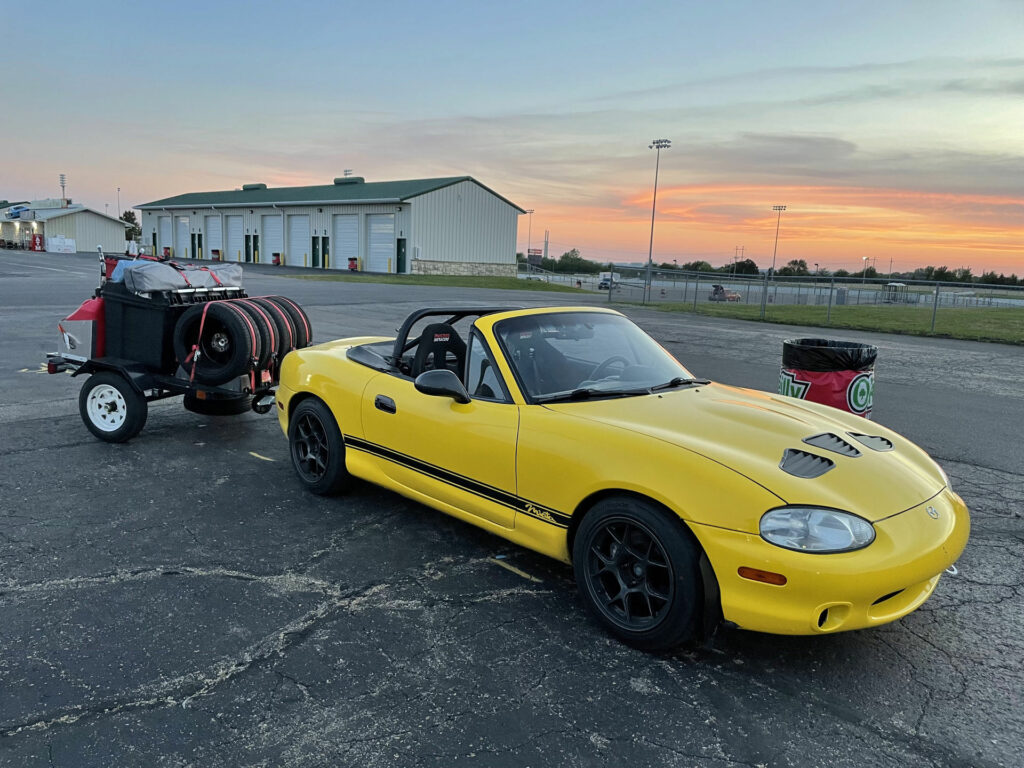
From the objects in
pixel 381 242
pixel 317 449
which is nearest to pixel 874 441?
pixel 317 449

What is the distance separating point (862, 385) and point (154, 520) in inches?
204

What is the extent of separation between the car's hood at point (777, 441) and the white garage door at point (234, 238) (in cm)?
6350

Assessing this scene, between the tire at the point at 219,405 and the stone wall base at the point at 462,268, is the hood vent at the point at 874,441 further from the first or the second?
the stone wall base at the point at 462,268

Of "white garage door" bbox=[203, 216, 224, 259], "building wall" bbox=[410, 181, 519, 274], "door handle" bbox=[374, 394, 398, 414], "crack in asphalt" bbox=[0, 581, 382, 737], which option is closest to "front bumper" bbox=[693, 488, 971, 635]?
"crack in asphalt" bbox=[0, 581, 382, 737]

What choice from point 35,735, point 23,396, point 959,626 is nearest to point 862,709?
point 959,626

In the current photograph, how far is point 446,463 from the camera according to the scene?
4.03m

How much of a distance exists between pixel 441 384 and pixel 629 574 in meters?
1.39

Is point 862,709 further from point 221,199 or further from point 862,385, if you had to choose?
point 221,199

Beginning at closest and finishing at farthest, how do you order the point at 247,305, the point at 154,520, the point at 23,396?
the point at 154,520, the point at 247,305, the point at 23,396

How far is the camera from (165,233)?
227 ft

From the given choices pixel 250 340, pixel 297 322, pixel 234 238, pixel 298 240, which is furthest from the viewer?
pixel 234 238

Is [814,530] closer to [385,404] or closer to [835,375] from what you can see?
[385,404]

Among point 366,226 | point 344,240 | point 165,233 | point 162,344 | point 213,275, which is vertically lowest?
point 162,344

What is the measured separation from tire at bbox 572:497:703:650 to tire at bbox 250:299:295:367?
3.93 metres
